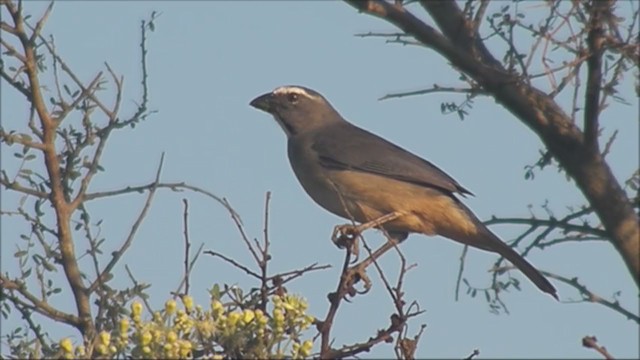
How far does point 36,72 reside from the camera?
519 cm

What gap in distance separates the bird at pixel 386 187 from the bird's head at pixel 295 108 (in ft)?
1.11

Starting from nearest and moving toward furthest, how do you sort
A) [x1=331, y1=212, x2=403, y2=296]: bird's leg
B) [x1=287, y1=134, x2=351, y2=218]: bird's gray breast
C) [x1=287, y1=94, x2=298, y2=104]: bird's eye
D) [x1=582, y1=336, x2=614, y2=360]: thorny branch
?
1. [x1=582, y1=336, x2=614, y2=360]: thorny branch
2. [x1=331, y1=212, x2=403, y2=296]: bird's leg
3. [x1=287, y1=134, x2=351, y2=218]: bird's gray breast
4. [x1=287, y1=94, x2=298, y2=104]: bird's eye

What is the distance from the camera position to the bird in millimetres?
7453

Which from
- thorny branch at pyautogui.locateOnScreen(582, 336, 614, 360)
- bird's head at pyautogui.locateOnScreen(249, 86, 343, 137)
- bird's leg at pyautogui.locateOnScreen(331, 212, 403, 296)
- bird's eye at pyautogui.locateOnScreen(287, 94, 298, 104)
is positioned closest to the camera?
thorny branch at pyautogui.locateOnScreen(582, 336, 614, 360)

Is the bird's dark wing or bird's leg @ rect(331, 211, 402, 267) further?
the bird's dark wing

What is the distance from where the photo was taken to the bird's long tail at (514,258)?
6.63 meters

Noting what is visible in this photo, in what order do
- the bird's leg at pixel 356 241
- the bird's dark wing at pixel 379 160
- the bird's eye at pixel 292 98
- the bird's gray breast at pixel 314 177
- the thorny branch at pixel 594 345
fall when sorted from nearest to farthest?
1. the thorny branch at pixel 594 345
2. the bird's leg at pixel 356 241
3. the bird's gray breast at pixel 314 177
4. the bird's dark wing at pixel 379 160
5. the bird's eye at pixel 292 98

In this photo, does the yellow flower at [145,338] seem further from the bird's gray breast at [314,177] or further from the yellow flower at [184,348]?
the bird's gray breast at [314,177]

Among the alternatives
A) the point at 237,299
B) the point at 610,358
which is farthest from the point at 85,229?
the point at 610,358

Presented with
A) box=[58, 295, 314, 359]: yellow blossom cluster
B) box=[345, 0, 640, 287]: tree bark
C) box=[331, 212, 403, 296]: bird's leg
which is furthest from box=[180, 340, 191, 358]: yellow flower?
box=[331, 212, 403, 296]: bird's leg

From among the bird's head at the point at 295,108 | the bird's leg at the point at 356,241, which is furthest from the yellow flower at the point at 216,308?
the bird's head at the point at 295,108

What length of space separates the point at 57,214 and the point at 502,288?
1.85m

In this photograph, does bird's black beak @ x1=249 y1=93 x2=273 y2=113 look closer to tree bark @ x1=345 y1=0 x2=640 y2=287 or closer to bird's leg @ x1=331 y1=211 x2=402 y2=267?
bird's leg @ x1=331 y1=211 x2=402 y2=267

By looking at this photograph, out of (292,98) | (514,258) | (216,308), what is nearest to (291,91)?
(292,98)
